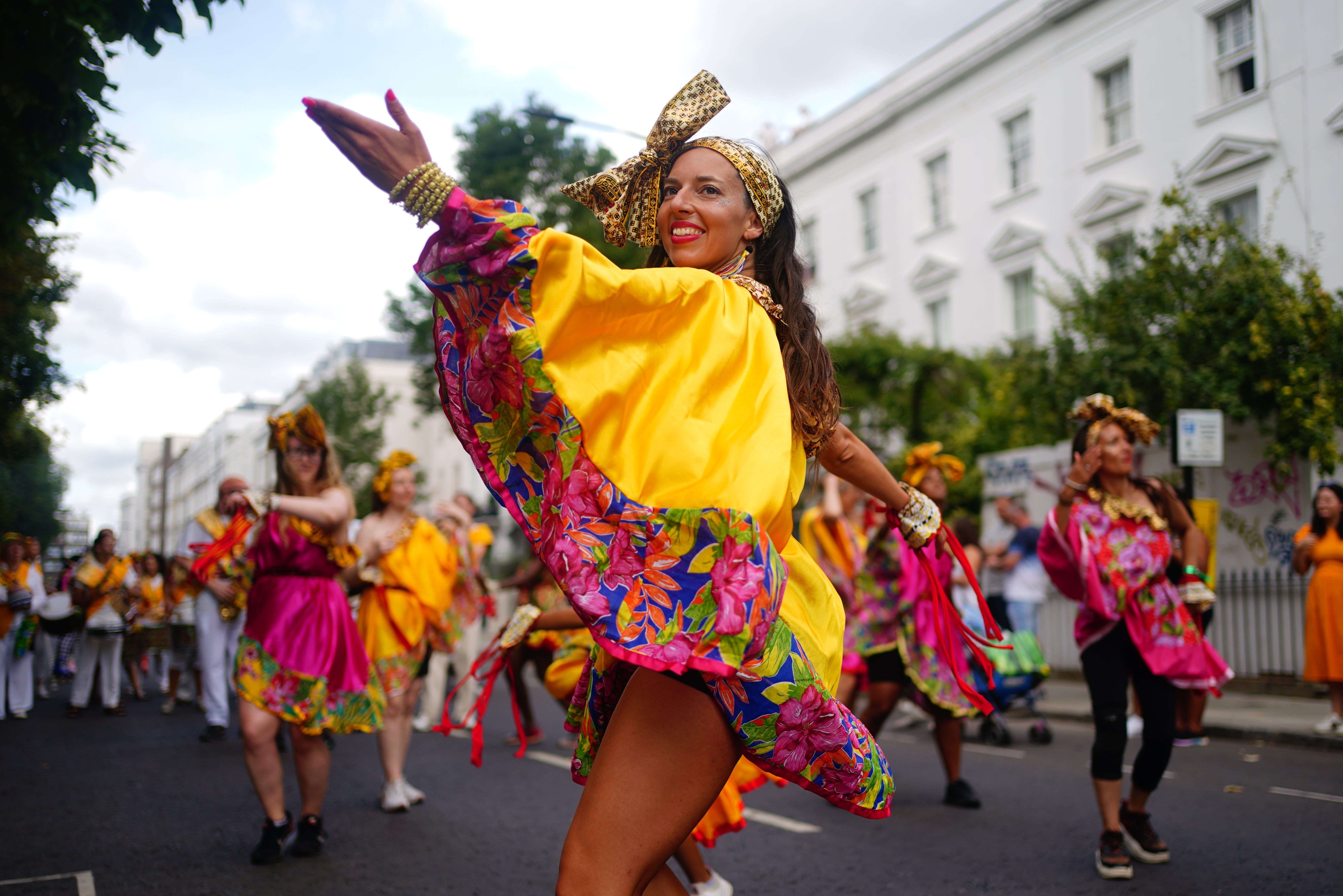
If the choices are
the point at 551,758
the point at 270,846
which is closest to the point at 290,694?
the point at 270,846

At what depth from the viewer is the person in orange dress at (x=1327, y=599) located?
8930 mm

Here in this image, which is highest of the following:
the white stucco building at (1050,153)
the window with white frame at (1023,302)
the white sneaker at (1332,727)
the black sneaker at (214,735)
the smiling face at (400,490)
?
the white stucco building at (1050,153)

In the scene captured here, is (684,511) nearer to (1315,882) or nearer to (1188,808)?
(1315,882)

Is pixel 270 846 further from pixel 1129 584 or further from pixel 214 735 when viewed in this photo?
pixel 214 735

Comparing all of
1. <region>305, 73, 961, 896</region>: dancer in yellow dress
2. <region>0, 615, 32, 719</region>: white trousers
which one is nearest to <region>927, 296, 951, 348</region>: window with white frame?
<region>0, 615, 32, 719</region>: white trousers

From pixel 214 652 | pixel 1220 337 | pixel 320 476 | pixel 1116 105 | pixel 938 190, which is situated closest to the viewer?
pixel 320 476

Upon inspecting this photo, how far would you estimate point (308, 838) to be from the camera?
514 centimetres

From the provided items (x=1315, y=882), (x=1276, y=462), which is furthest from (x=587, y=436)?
(x=1276, y=462)

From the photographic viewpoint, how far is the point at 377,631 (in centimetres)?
696

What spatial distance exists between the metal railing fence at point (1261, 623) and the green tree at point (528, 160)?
761 inches

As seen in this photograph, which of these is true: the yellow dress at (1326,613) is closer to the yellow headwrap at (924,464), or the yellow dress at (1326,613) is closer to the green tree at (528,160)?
the yellow headwrap at (924,464)

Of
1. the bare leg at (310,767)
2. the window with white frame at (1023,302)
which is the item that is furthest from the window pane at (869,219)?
the bare leg at (310,767)

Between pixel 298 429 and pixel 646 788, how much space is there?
13.1 ft

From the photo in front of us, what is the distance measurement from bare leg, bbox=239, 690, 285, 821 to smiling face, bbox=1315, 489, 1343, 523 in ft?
27.3
